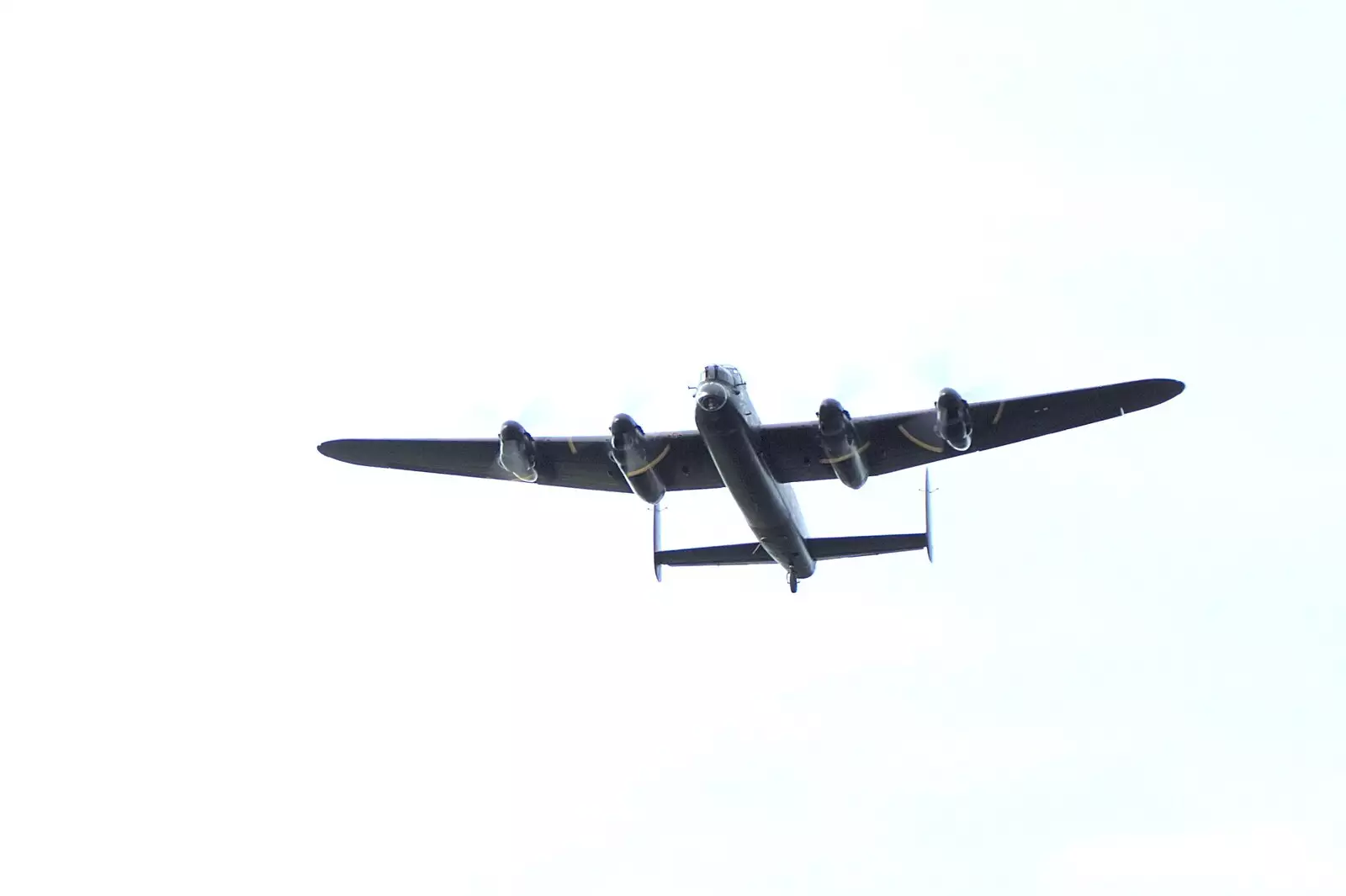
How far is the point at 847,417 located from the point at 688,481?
4.36m

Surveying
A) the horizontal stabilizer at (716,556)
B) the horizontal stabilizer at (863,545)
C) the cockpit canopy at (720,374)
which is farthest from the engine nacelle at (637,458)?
the horizontal stabilizer at (863,545)

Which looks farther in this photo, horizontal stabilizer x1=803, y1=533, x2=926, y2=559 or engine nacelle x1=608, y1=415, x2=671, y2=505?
horizontal stabilizer x1=803, y1=533, x2=926, y2=559

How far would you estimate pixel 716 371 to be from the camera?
31.8 metres

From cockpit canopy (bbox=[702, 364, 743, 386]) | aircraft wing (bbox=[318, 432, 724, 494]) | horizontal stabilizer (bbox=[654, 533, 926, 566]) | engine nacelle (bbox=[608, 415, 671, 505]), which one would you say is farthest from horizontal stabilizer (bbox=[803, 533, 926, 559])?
cockpit canopy (bbox=[702, 364, 743, 386])

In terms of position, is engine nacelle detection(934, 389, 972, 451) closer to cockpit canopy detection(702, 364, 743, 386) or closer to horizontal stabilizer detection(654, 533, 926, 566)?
horizontal stabilizer detection(654, 533, 926, 566)

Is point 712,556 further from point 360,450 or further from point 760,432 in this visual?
point 360,450

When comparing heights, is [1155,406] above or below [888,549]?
above

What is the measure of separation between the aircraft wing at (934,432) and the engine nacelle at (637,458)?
2294 mm

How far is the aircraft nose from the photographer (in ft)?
102

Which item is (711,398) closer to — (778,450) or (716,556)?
(778,450)

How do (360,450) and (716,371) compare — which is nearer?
(716,371)

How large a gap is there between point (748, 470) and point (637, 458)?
8.30 ft

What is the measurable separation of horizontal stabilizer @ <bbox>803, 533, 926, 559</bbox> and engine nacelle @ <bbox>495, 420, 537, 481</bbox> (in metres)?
5.95

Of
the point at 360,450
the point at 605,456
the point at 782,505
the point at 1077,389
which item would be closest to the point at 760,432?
the point at 782,505
